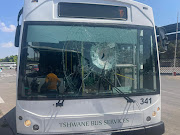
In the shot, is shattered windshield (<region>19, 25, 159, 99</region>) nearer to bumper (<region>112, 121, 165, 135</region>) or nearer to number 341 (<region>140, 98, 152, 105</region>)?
number 341 (<region>140, 98, 152, 105</region>)

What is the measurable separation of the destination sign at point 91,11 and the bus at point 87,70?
18 mm

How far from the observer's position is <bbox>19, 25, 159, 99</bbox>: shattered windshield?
3121 millimetres

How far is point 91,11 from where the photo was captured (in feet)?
11.0

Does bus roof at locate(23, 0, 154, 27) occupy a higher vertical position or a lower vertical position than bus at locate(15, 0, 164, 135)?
higher

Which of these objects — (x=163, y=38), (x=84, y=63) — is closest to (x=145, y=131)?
(x=84, y=63)

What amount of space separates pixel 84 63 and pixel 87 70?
0.46ft

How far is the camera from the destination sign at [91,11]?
3246mm

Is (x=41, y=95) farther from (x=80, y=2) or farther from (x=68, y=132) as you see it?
(x=80, y=2)

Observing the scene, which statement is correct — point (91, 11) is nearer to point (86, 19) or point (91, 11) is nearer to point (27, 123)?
point (86, 19)

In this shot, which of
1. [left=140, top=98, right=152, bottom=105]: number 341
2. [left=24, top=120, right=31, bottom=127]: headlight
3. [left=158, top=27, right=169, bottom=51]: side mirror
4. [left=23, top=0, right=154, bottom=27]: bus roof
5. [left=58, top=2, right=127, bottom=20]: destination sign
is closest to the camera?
[left=24, top=120, right=31, bottom=127]: headlight

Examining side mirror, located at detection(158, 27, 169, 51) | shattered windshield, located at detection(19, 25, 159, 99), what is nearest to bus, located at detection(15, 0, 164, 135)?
shattered windshield, located at detection(19, 25, 159, 99)

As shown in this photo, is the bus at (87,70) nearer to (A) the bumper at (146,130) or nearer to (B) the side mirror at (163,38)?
(A) the bumper at (146,130)

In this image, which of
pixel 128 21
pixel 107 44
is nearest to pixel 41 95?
pixel 107 44

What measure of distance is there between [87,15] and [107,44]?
660mm
